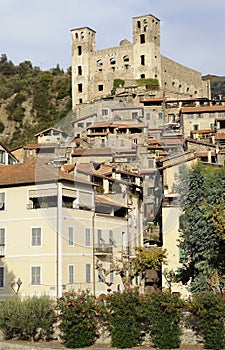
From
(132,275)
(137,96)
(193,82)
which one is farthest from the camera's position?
(193,82)

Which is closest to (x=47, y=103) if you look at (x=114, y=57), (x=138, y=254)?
(x=114, y=57)

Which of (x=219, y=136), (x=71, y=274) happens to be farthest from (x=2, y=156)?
(x=219, y=136)

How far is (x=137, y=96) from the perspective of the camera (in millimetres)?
80812

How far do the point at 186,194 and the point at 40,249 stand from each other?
294 inches

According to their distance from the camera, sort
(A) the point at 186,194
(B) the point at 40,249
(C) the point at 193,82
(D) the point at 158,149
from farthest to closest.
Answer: (C) the point at 193,82 < (D) the point at 158,149 < (B) the point at 40,249 < (A) the point at 186,194

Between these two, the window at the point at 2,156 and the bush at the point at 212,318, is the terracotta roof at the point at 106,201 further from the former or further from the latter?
the bush at the point at 212,318

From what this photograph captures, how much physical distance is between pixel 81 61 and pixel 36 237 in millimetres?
67980

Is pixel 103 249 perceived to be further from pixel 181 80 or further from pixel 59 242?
pixel 181 80

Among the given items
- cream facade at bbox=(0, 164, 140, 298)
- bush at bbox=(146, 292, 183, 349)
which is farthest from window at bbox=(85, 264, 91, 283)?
bush at bbox=(146, 292, 183, 349)

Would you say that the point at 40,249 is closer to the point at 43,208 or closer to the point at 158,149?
the point at 43,208

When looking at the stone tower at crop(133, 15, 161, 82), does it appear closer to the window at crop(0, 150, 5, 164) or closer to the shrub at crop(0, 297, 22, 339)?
the window at crop(0, 150, 5, 164)

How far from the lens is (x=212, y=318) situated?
2208cm

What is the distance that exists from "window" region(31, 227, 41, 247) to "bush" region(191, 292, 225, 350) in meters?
10.6

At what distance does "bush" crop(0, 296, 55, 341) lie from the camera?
24.0 metres
